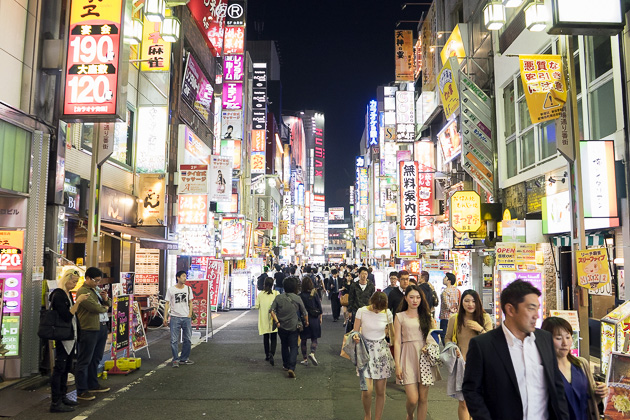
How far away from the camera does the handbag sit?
7.58 m

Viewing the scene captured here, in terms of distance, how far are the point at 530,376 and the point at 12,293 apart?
354 inches

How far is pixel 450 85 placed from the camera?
19.2 meters

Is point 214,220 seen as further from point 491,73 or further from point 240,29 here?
point 491,73

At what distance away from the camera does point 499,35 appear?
18391 millimetres

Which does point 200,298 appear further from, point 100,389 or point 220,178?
point 220,178

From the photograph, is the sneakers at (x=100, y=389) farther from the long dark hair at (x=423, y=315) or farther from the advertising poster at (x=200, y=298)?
the advertising poster at (x=200, y=298)

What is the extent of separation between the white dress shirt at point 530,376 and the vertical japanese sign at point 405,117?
101 ft

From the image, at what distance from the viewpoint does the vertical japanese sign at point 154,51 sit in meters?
17.6

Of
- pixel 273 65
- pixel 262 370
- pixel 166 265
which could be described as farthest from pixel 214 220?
pixel 273 65

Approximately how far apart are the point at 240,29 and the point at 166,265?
17015 millimetres

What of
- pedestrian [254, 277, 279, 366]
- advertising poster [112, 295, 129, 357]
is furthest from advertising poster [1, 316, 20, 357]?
pedestrian [254, 277, 279, 366]

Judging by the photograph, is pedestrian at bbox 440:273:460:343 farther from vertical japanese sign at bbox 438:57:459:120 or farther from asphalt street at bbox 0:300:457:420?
vertical japanese sign at bbox 438:57:459:120

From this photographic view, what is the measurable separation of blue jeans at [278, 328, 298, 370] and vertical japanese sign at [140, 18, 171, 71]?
11213mm

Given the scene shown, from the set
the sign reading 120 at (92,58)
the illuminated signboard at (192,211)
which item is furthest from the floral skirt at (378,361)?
the illuminated signboard at (192,211)
